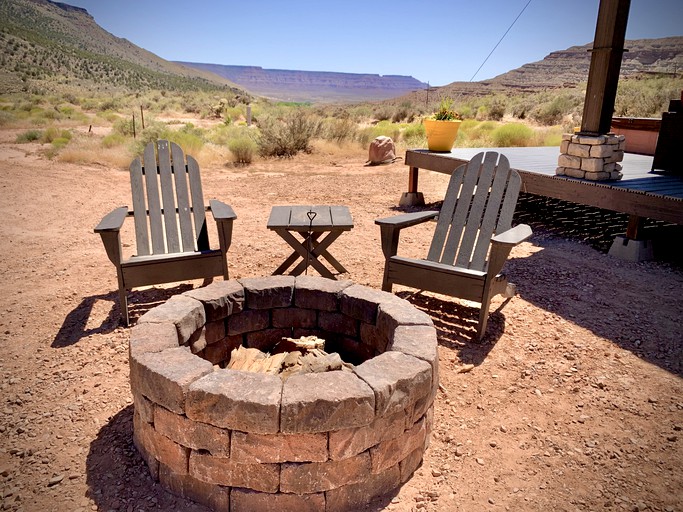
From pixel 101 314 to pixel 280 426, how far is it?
2.43 meters

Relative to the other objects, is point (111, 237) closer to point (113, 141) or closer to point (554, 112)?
point (113, 141)

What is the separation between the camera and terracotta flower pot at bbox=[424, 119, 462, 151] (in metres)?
7.13

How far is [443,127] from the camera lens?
713 cm

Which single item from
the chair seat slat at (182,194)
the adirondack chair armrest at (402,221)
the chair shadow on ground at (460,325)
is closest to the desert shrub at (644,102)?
the chair shadow on ground at (460,325)

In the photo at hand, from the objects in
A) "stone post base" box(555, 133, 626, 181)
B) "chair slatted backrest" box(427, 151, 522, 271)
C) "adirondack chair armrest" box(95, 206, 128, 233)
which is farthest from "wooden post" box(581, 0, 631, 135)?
"adirondack chair armrest" box(95, 206, 128, 233)

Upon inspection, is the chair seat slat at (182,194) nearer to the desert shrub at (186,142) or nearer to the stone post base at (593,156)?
the stone post base at (593,156)

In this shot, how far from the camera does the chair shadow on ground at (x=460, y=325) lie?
3.27 m

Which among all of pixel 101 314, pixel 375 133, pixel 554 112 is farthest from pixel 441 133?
pixel 554 112

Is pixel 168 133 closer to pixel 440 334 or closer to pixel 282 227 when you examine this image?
pixel 282 227

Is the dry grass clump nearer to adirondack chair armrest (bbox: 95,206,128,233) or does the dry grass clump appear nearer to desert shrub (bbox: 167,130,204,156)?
desert shrub (bbox: 167,130,204,156)

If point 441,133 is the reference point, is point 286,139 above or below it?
below

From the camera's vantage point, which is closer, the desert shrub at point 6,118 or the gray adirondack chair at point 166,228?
the gray adirondack chair at point 166,228

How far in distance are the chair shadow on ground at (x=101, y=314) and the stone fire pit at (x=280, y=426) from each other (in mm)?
1313

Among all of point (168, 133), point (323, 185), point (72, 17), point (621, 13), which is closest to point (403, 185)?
point (323, 185)
